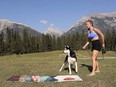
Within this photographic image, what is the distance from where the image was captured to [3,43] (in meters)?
160

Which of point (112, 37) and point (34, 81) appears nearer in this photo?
point (34, 81)

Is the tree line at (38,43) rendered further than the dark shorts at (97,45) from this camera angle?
Yes

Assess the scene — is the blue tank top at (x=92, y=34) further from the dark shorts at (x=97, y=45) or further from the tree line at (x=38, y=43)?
the tree line at (x=38, y=43)

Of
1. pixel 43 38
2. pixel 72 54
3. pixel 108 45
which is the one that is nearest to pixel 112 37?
pixel 108 45

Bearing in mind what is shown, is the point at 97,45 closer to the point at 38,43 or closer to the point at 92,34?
the point at 92,34

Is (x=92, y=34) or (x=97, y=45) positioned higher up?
(x=92, y=34)

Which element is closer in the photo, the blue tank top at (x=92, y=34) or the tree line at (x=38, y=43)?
the blue tank top at (x=92, y=34)

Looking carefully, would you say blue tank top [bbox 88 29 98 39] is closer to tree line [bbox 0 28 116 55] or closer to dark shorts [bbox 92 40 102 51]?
dark shorts [bbox 92 40 102 51]

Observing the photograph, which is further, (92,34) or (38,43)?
(38,43)

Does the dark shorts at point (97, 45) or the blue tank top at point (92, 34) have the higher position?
the blue tank top at point (92, 34)

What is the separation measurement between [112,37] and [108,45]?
5637 mm

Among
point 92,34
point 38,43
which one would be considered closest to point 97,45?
point 92,34

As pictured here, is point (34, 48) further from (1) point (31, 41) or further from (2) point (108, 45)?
(2) point (108, 45)

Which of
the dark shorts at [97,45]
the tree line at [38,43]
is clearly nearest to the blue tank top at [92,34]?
the dark shorts at [97,45]
